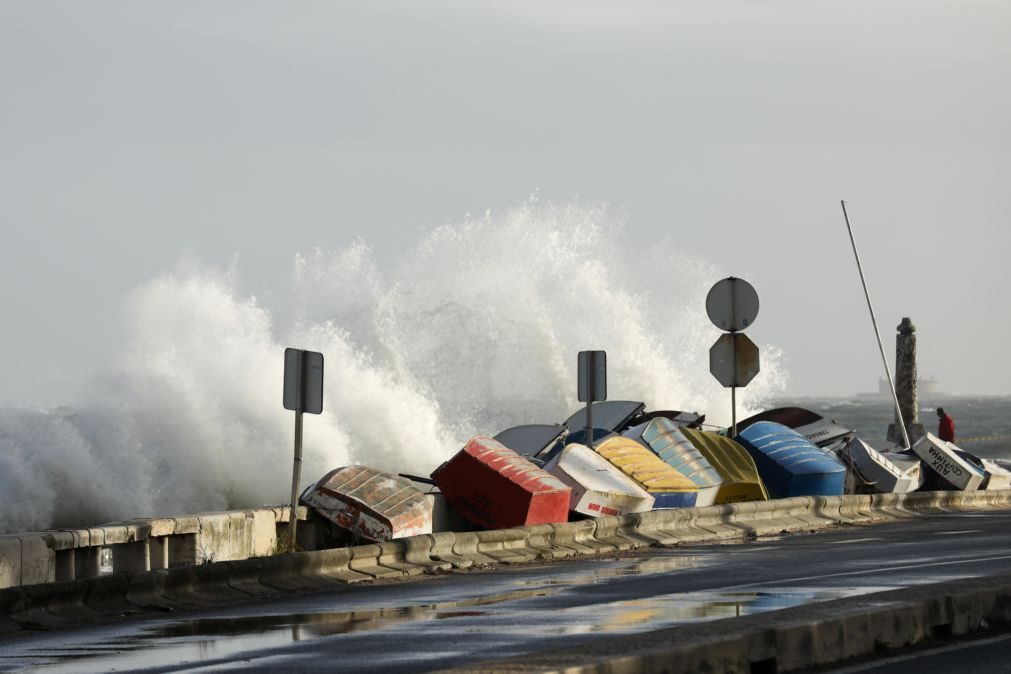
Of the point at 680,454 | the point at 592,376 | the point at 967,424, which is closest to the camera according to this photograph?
the point at 592,376

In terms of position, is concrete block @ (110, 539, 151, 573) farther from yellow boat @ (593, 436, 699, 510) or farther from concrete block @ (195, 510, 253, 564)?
yellow boat @ (593, 436, 699, 510)

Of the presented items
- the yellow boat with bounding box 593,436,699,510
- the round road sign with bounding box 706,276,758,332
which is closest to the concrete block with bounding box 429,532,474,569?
the yellow boat with bounding box 593,436,699,510

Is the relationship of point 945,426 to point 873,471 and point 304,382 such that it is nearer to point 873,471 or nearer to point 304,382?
point 873,471

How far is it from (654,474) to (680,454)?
128 cm

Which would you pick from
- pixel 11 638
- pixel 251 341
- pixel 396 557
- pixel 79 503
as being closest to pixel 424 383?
pixel 251 341

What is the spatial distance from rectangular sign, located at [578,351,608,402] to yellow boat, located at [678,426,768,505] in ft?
6.48

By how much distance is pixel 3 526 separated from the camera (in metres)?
27.8

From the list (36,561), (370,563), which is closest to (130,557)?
(36,561)

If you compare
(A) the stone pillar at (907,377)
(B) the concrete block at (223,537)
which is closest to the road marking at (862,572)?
(B) the concrete block at (223,537)

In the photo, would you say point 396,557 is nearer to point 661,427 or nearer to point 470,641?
point 470,641

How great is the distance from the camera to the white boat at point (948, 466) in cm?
2659

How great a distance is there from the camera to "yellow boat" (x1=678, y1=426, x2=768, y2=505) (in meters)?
21.4

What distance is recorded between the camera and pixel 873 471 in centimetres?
2536

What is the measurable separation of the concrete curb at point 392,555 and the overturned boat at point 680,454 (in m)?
0.82
